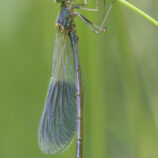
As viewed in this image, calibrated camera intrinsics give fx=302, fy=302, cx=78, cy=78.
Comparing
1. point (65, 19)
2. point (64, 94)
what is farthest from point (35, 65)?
point (65, 19)

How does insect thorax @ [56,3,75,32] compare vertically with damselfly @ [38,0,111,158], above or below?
above

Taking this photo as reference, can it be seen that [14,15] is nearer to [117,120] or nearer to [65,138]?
[65,138]

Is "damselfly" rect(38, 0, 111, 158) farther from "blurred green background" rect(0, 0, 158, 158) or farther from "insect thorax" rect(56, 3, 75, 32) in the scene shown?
"blurred green background" rect(0, 0, 158, 158)

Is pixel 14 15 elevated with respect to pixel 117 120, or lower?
elevated

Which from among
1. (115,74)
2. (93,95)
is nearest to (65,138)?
(93,95)

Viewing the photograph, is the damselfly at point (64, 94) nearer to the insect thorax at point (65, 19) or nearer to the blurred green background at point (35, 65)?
the insect thorax at point (65, 19)

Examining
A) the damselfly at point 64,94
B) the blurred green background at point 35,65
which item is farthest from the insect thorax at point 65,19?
the blurred green background at point 35,65

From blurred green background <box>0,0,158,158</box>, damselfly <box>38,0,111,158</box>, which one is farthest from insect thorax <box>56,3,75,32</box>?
blurred green background <box>0,0,158,158</box>

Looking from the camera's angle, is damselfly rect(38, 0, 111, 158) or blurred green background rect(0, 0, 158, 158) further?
blurred green background rect(0, 0, 158, 158)
